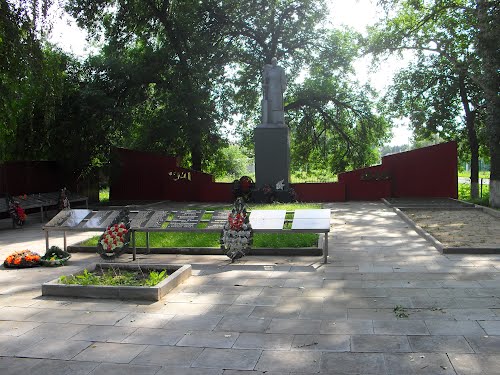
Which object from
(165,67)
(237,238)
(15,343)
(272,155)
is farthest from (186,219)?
(165,67)

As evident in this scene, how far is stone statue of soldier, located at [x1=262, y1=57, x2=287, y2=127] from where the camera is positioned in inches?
786

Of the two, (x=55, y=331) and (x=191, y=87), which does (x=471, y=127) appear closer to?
(x=191, y=87)

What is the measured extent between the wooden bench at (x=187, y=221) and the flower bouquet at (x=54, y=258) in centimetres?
59

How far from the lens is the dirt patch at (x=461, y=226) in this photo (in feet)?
33.2

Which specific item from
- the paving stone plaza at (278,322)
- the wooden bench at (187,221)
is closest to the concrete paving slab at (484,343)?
the paving stone plaza at (278,322)

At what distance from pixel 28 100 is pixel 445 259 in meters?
15.7

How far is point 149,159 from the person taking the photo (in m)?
23.1

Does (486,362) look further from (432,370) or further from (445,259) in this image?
(445,259)

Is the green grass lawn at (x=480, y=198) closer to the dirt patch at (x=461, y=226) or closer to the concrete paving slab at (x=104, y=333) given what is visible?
the dirt patch at (x=461, y=226)

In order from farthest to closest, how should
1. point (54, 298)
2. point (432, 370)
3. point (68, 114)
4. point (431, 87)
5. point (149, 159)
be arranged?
point (431, 87)
point (149, 159)
point (68, 114)
point (54, 298)
point (432, 370)

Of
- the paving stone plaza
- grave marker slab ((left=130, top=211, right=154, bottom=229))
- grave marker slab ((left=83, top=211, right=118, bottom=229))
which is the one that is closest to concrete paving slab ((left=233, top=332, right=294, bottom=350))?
the paving stone plaza

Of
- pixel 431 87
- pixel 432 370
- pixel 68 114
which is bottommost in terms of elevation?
pixel 432 370

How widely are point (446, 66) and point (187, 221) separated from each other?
1944 cm

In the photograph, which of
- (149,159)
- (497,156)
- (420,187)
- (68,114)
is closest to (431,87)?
(420,187)
